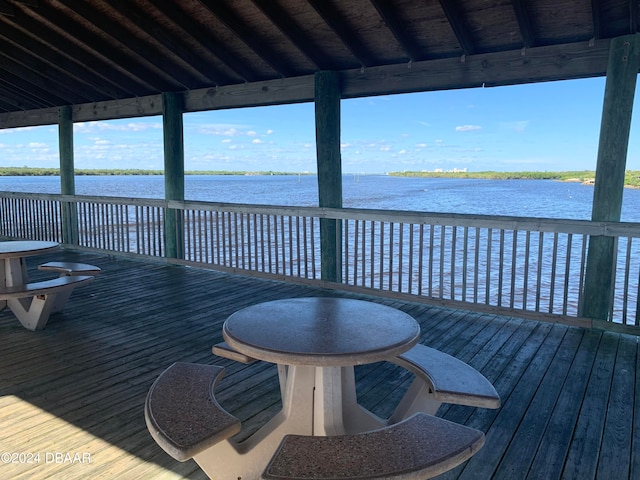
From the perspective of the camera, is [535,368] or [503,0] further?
[503,0]

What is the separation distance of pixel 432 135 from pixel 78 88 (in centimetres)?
4738

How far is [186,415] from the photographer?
5.12ft

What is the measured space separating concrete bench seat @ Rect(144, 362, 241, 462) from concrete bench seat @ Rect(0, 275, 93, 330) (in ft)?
7.79

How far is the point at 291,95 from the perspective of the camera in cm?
553

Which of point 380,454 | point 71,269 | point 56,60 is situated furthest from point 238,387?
point 56,60

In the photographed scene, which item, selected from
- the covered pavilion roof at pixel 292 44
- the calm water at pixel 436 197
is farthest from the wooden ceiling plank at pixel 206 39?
the calm water at pixel 436 197

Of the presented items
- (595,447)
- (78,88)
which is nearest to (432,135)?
(78,88)

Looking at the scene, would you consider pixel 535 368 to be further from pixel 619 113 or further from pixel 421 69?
pixel 421 69

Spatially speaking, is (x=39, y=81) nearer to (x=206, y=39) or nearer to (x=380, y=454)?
(x=206, y=39)

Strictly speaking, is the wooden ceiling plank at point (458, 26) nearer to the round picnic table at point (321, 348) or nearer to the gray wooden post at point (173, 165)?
the round picnic table at point (321, 348)

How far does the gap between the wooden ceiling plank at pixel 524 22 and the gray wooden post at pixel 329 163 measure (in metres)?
1.91

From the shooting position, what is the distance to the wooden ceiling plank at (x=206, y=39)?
479 centimetres

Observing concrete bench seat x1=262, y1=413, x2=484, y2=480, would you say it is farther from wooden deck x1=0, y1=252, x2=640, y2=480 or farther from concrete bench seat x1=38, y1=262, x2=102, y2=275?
concrete bench seat x1=38, y1=262, x2=102, y2=275

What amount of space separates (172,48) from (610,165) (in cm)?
461
